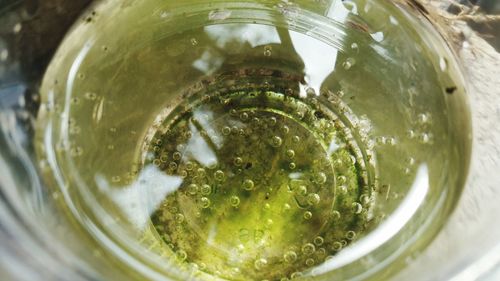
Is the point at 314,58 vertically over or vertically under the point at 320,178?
over

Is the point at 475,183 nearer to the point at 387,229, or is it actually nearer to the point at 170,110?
the point at 387,229

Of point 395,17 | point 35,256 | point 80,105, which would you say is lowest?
point 35,256

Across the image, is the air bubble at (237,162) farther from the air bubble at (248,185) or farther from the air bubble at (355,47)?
the air bubble at (355,47)

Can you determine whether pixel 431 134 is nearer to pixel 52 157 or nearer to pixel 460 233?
pixel 460 233

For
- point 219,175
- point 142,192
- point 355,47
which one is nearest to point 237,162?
point 219,175

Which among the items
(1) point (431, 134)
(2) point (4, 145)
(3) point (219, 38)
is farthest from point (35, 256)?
(1) point (431, 134)

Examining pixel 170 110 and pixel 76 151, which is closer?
pixel 76 151
